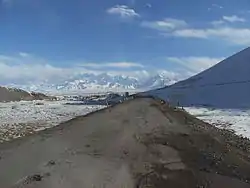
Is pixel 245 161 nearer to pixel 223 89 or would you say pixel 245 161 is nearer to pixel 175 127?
pixel 175 127

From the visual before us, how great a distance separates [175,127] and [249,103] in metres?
58.7

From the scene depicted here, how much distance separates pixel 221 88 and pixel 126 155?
254 feet

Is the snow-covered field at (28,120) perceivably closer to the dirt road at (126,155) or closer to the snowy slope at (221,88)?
the dirt road at (126,155)

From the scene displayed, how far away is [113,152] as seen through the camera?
1114 cm

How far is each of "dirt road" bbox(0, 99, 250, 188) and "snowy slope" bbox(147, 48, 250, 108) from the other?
55.4 metres

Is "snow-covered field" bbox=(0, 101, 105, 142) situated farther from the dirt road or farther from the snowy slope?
the snowy slope

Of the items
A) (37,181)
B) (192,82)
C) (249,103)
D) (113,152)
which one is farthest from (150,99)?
(192,82)

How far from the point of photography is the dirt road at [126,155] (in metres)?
10.2

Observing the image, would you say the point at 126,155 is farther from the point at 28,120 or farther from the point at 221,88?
the point at 221,88

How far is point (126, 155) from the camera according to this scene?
11.1 metres

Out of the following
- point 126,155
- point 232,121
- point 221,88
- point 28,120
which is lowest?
point 28,120

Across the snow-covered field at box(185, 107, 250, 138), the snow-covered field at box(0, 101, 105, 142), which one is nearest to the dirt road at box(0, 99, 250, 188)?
the snow-covered field at box(0, 101, 105, 142)

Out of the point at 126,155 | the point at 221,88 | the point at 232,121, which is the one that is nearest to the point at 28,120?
the point at 232,121

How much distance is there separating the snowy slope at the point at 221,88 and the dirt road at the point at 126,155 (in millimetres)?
55364
